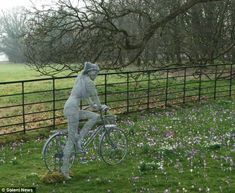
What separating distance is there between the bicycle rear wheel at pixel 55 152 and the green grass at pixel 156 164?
0.96 feet

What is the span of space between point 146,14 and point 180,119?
9.36 meters

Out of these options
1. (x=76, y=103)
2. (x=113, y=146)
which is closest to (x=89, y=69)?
(x=76, y=103)

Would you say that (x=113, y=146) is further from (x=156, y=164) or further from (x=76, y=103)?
(x=76, y=103)

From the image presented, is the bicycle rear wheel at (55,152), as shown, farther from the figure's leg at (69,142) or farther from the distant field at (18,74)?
the distant field at (18,74)

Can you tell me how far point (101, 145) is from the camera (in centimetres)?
857

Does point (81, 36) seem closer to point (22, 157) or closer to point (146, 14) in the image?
point (146, 14)

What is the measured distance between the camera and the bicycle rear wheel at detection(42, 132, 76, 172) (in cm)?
797

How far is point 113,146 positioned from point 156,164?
97 cm

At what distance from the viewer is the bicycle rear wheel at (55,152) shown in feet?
26.2

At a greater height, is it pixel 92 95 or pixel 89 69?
pixel 89 69

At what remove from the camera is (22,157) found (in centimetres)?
963

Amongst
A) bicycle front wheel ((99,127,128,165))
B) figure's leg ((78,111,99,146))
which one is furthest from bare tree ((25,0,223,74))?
figure's leg ((78,111,99,146))

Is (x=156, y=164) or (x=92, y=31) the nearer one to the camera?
(x=156, y=164)

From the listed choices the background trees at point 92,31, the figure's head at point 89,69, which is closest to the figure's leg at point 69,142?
the figure's head at point 89,69
